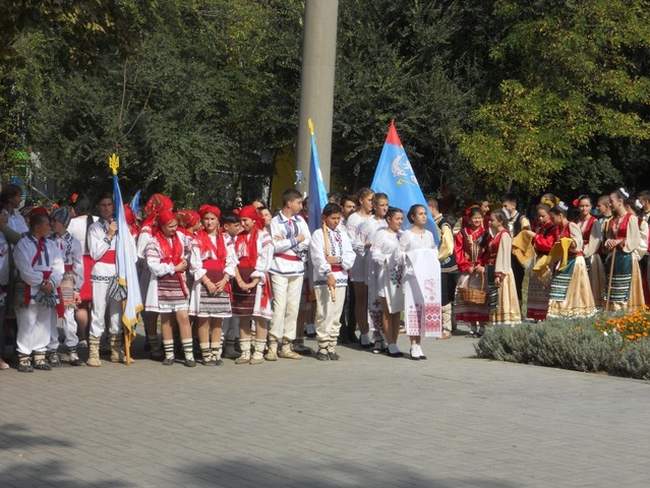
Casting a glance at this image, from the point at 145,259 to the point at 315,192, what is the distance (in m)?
2.59

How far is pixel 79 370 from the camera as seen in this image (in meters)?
13.3

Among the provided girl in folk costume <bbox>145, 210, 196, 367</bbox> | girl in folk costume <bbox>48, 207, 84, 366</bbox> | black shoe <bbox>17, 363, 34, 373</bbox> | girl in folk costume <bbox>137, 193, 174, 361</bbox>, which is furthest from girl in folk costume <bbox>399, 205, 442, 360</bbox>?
black shoe <bbox>17, 363, 34, 373</bbox>

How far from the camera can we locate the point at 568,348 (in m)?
13.7

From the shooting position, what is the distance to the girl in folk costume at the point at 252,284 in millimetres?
14094

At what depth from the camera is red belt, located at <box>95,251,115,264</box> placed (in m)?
14.0

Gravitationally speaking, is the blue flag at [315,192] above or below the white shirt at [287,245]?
above

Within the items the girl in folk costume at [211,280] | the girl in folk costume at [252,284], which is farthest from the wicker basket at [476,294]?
the girl in folk costume at [211,280]

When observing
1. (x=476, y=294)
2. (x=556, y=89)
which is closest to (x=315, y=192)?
(x=476, y=294)

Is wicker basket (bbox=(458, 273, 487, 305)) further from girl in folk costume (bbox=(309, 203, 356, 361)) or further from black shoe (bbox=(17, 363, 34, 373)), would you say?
black shoe (bbox=(17, 363, 34, 373))

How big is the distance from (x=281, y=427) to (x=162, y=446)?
3.84ft

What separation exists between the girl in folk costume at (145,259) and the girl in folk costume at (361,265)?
2611mm

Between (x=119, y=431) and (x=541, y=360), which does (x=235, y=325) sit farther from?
(x=119, y=431)

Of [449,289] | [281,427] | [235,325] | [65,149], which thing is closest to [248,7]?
[65,149]

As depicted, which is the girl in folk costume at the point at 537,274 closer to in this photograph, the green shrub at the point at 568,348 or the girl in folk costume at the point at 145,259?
the green shrub at the point at 568,348
